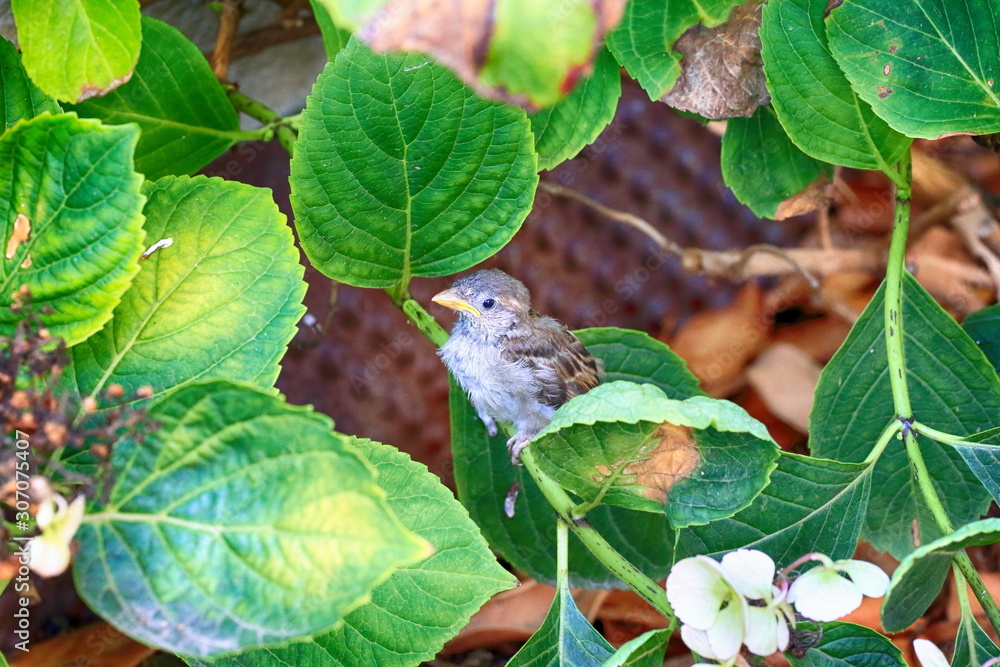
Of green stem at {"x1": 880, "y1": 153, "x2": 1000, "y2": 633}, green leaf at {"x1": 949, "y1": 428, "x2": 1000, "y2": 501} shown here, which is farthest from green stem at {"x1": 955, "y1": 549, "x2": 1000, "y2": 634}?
green leaf at {"x1": 949, "y1": 428, "x2": 1000, "y2": 501}

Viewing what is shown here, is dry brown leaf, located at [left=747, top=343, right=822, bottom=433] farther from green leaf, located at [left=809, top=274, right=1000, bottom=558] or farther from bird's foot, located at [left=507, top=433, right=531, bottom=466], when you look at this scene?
bird's foot, located at [left=507, top=433, right=531, bottom=466]

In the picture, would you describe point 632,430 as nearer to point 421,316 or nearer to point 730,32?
point 421,316

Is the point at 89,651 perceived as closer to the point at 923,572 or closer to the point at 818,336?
the point at 923,572

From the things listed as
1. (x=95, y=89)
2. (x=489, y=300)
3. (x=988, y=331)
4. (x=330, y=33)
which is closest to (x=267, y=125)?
(x=330, y=33)

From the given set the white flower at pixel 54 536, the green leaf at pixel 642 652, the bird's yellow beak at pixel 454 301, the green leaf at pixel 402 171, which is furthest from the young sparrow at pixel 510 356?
the white flower at pixel 54 536

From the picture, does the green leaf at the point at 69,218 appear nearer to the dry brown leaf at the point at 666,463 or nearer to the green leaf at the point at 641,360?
the dry brown leaf at the point at 666,463

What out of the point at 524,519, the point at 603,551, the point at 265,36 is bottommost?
the point at 524,519
